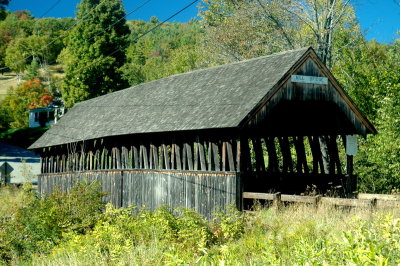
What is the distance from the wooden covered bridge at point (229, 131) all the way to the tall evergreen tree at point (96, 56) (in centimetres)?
2951

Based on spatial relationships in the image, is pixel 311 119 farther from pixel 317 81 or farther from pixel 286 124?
pixel 317 81

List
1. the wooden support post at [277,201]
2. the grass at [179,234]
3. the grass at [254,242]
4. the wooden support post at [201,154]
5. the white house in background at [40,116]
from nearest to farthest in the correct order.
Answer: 1. the grass at [254,242]
2. the grass at [179,234]
3. the wooden support post at [277,201]
4. the wooden support post at [201,154]
5. the white house in background at [40,116]

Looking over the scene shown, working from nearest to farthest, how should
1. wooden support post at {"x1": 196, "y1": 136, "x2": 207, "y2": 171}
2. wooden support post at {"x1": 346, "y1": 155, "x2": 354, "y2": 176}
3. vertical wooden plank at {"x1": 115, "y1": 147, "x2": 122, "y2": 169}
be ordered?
wooden support post at {"x1": 196, "y1": 136, "x2": 207, "y2": 171} → wooden support post at {"x1": 346, "y1": 155, "x2": 354, "y2": 176} → vertical wooden plank at {"x1": 115, "y1": 147, "x2": 122, "y2": 169}

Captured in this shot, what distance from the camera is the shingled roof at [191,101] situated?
16953 mm

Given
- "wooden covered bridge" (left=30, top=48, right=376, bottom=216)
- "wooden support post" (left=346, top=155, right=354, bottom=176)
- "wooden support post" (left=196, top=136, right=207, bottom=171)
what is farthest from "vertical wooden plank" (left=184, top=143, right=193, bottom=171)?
"wooden support post" (left=346, top=155, right=354, bottom=176)

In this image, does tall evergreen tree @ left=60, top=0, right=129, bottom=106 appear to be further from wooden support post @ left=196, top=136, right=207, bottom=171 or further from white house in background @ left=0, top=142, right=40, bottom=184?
wooden support post @ left=196, top=136, right=207, bottom=171

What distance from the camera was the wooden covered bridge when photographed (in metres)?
16.9

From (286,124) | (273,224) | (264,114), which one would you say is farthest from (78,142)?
(273,224)

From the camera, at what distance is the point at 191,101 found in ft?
65.4

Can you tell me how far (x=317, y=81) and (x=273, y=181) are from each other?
344 cm

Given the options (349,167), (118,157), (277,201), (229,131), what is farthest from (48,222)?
(349,167)

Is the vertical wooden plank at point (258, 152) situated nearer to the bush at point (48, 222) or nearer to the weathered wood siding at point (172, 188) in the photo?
the weathered wood siding at point (172, 188)

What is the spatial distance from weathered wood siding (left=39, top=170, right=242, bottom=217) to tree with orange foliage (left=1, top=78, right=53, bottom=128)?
5343cm

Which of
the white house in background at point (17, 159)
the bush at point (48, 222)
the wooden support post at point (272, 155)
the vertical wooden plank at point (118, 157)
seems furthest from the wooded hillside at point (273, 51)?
the white house in background at point (17, 159)
